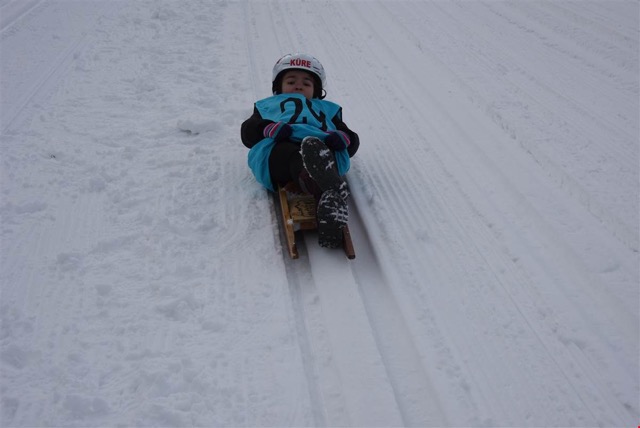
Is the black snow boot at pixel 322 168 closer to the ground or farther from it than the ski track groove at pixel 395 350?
farther from it

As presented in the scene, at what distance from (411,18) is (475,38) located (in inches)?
45.7

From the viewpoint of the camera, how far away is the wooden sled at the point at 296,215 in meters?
2.35

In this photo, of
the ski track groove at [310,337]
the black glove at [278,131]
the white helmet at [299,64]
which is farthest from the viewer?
the white helmet at [299,64]

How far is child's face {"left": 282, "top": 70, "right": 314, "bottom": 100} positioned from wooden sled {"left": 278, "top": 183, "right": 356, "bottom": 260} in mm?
843

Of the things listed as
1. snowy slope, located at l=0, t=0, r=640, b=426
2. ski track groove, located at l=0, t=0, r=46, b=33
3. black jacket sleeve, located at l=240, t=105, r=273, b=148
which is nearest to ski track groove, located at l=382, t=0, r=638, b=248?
snowy slope, located at l=0, t=0, r=640, b=426

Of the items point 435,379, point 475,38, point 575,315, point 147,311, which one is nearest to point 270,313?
point 147,311

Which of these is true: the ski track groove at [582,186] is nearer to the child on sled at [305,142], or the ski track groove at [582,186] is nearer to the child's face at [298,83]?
the child on sled at [305,142]

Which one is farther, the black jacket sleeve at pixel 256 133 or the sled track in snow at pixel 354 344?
the black jacket sleeve at pixel 256 133

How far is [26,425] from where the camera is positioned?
1.50m

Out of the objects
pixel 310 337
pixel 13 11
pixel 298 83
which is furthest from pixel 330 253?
pixel 13 11

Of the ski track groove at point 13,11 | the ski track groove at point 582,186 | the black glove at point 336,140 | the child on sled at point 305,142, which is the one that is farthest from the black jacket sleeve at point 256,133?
the ski track groove at point 13,11

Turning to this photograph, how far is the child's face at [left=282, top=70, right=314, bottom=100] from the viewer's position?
3.21 metres

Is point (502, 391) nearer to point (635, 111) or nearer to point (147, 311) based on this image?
point (147, 311)

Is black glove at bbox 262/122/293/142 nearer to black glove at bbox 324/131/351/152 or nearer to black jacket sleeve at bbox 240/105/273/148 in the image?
black jacket sleeve at bbox 240/105/273/148
